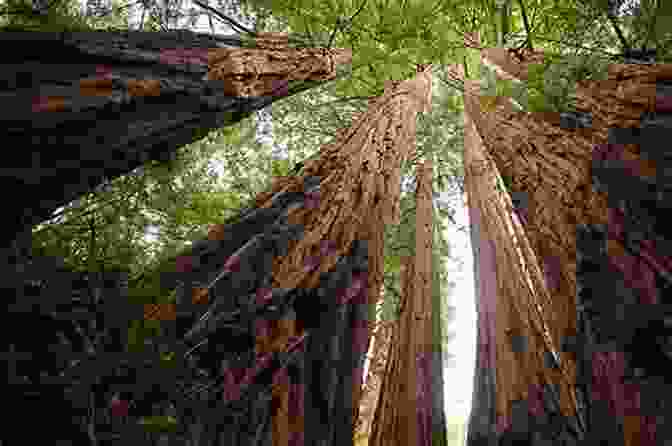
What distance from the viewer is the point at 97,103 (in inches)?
59.4

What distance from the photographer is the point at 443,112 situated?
6.28m

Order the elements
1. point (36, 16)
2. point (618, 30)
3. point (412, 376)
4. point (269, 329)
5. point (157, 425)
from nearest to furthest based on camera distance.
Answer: point (157, 425), point (269, 329), point (36, 16), point (618, 30), point (412, 376)

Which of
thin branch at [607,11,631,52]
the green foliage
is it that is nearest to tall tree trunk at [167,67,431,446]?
the green foliage

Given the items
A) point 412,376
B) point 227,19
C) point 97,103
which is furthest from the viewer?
point 412,376

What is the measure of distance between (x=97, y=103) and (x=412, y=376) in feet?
8.34

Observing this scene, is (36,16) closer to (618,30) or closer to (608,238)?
(608,238)

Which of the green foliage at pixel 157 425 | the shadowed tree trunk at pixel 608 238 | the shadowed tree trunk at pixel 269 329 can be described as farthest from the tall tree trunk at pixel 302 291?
the shadowed tree trunk at pixel 608 238

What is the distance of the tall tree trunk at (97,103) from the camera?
4.28 ft

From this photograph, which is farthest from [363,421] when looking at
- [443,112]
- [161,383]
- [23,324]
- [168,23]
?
[443,112]

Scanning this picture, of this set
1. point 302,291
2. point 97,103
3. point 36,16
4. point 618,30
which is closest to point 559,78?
point 618,30

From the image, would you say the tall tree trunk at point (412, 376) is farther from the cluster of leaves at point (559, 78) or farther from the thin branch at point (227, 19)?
the thin branch at point (227, 19)

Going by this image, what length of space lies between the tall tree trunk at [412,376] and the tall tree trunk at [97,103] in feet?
6.77

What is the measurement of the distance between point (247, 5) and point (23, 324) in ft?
8.47

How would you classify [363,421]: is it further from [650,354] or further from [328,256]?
[650,354]
